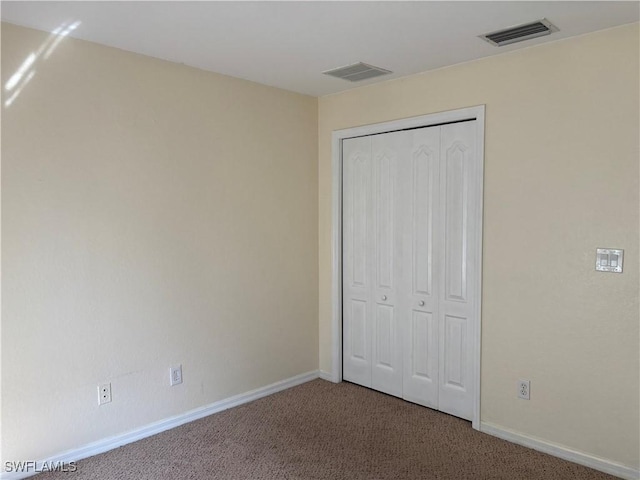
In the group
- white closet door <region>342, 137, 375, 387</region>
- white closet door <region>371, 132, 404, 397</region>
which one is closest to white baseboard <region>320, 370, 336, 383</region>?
white closet door <region>342, 137, 375, 387</region>

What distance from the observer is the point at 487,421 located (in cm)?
322

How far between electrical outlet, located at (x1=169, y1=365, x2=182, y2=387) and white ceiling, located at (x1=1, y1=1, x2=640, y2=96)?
2.03m

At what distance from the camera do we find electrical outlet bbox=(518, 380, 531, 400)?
3.03 metres

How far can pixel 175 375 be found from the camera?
332 centimetres

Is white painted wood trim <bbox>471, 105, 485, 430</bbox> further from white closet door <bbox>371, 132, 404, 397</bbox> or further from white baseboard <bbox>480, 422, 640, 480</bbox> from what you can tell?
white closet door <bbox>371, 132, 404, 397</bbox>

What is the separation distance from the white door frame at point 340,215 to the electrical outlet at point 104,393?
1829mm

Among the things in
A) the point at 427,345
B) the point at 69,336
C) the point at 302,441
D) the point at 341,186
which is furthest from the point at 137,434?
the point at 341,186

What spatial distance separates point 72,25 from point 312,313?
271cm

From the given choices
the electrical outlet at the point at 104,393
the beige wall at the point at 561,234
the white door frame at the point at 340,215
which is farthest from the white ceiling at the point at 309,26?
the electrical outlet at the point at 104,393

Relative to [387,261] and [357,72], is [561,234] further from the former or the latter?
[357,72]

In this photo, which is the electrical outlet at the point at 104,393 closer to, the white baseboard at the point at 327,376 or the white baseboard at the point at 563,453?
the white baseboard at the point at 327,376

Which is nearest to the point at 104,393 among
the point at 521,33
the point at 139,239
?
the point at 139,239

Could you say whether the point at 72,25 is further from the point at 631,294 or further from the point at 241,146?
the point at 631,294

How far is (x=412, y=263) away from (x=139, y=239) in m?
1.90
